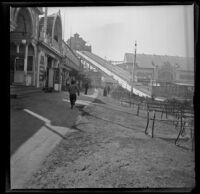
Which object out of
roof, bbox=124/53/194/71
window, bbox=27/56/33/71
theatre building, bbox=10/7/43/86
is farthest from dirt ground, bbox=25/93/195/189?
window, bbox=27/56/33/71

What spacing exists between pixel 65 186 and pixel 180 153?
1286 millimetres

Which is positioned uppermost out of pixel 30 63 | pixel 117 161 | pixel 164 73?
pixel 30 63

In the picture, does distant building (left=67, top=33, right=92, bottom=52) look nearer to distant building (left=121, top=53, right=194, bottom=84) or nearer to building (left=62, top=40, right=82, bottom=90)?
building (left=62, top=40, right=82, bottom=90)

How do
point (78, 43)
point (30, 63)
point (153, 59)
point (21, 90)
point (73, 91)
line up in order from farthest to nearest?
point (73, 91), point (30, 63), point (153, 59), point (78, 43), point (21, 90)

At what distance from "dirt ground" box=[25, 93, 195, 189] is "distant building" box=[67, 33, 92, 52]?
40.7 inches

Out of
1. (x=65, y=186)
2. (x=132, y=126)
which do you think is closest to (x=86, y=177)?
(x=65, y=186)

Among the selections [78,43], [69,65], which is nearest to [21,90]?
[78,43]

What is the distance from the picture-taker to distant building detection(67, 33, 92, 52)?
2.00m

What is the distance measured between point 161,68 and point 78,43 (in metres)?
1.17

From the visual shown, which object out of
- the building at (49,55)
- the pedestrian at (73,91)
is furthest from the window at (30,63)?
the pedestrian at (73,91)

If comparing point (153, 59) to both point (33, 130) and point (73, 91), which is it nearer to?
point (73, 91)

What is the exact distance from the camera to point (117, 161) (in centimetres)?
210

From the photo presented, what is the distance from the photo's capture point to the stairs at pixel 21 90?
67.3 inches
